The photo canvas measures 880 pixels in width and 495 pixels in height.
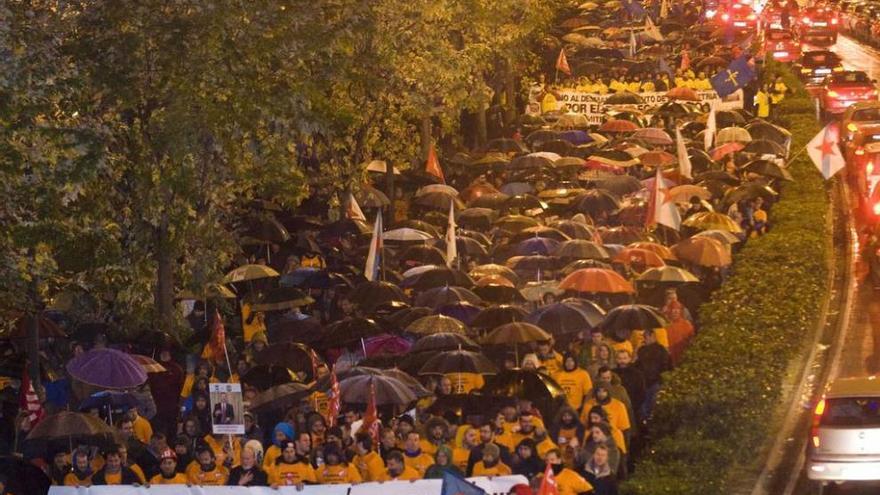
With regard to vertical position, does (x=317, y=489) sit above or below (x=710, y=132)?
above

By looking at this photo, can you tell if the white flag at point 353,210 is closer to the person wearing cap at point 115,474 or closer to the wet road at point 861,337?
the wet road at point 861,337

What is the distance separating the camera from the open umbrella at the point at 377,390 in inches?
729

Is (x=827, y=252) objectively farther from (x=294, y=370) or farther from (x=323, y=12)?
(x=294, y=370)

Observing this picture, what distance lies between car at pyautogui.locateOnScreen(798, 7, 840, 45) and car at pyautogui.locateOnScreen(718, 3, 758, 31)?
6.44ft

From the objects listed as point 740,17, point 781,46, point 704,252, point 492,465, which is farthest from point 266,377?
point 740,17

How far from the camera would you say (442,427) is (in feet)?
58.3

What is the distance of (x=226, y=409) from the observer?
17.9m

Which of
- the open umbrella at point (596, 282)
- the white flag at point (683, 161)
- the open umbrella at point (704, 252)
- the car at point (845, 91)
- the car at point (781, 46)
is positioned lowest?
the car at point (781, 46)

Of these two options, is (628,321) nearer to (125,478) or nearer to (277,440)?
(277,440)

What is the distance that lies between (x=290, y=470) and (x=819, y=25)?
5378cm

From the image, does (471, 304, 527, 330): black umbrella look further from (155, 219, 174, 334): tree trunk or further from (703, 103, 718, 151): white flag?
(703, 103, 718, 151): white flag

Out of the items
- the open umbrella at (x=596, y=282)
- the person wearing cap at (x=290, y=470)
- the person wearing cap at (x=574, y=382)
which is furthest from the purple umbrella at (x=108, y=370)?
the open umbrella at (x=596, y=282)

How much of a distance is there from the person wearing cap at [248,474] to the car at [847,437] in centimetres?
554

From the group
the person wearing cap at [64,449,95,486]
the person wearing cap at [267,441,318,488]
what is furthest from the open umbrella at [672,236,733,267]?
the person wearing cap at [64,449,95,486]
